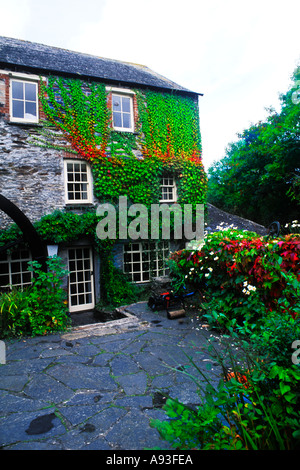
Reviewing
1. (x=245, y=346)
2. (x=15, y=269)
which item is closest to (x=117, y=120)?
(x=15, y=269)

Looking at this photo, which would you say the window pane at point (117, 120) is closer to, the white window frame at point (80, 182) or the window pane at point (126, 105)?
the window pane at point (126, 105)

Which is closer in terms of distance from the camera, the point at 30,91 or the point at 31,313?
the point at 31,313

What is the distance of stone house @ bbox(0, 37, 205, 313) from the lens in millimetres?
9148

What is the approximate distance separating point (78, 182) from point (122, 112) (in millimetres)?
3395

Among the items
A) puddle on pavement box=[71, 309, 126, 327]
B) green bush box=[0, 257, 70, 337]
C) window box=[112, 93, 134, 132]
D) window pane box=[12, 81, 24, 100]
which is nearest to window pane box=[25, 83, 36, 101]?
window pane box=[12, 81, 24, 100]

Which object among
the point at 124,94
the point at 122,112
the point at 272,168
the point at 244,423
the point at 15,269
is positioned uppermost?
the point at 124,94

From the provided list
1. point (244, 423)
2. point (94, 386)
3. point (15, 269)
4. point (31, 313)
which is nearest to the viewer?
point (244, 423)

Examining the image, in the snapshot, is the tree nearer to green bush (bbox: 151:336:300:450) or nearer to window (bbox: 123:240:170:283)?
window (bbox: 123:240:170:283)

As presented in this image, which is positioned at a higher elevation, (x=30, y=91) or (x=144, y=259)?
(x=30, y=91)

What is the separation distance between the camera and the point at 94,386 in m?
3.66

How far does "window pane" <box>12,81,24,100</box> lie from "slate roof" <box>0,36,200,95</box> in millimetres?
510

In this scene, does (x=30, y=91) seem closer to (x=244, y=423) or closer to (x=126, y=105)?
(x=126, y=105)

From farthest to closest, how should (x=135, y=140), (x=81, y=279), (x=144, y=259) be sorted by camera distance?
1. (x=144, y=259)
2. (x=135, y=140)
3. (x=81, y=279)

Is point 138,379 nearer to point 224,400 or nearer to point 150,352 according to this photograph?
point 150,352
